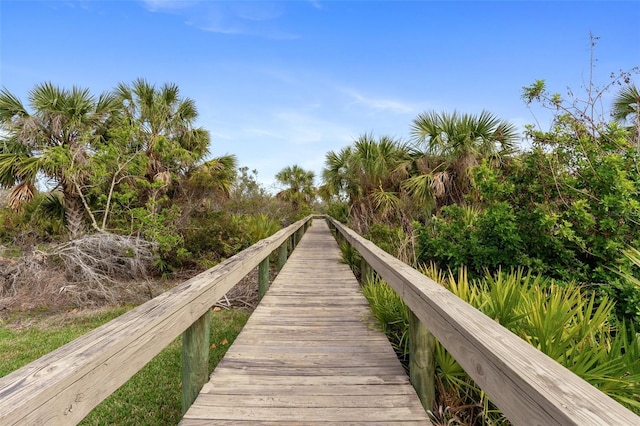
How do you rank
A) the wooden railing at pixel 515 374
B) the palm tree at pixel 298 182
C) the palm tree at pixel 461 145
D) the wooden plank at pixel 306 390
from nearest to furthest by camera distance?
the wooden railing at pixel 515 374, the wooden plank at pixel 306 390, the palm tree at pixel 461 145, the palm tree at pixel 298 182

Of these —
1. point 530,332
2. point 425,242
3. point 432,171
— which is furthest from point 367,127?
point 530,332

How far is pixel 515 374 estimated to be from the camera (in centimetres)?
97

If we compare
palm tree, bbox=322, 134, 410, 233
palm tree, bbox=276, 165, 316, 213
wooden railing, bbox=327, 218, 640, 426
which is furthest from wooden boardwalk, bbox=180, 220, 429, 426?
palm tree, bbox=276, 165, 316, 213

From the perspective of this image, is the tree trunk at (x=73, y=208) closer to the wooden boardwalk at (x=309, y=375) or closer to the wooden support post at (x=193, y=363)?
the wooden boardwalk at (x=309, y=375)

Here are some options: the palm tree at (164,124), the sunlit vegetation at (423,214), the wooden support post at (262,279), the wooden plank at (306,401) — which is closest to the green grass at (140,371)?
Result: the sunlit vegetation at (423,214)

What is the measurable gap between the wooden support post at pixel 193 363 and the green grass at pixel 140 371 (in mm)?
1348

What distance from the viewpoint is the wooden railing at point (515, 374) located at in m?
0.78

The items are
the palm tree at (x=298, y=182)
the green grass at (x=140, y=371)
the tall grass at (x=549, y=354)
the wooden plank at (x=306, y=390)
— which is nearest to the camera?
the tall grass at (x=549, y=354)

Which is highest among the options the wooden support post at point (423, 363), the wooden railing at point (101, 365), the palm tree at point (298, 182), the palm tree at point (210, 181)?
the palm tree at point (298, 182)

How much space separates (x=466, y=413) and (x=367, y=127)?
530 inches

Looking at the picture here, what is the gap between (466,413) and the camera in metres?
2.07

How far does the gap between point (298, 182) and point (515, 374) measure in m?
33.8

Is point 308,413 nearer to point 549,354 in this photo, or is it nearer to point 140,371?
point 549,354

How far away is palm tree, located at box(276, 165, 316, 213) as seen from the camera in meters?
33.2
